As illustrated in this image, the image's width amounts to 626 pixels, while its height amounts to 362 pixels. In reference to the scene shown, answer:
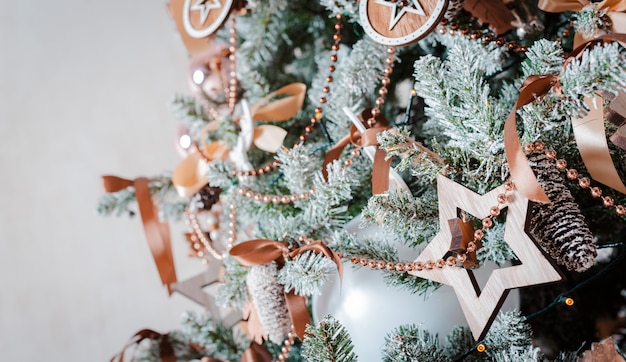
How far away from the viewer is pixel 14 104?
1227 millimetres

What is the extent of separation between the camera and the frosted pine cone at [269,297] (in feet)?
1.76

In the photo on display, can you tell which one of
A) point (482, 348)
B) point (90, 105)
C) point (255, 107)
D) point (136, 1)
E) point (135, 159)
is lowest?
point (482, 348)

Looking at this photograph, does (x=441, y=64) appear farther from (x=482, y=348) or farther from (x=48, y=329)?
(x=48, y=329)

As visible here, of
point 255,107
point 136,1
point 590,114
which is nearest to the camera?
point 590,114

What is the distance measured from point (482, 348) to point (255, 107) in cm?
37

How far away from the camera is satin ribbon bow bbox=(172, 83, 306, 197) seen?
0.64m

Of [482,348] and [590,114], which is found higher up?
[590,114]

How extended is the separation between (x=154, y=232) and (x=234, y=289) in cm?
20

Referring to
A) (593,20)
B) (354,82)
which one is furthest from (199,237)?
(593,20)

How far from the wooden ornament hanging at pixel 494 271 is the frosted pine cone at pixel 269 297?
0.14 meters

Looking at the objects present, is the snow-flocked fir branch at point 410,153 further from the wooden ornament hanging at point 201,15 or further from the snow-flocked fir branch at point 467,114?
the wooden ornament hanging at point 201,15

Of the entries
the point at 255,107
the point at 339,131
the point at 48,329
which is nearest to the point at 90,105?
the point at 48,329

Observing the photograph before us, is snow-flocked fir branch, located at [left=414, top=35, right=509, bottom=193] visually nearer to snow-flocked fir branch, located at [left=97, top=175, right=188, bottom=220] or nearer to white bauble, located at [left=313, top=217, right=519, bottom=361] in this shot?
white bauble, located at [left=313, top=217, right=519, bottom=361]

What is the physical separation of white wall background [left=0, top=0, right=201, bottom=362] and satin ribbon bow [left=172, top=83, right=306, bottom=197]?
2.05ft
